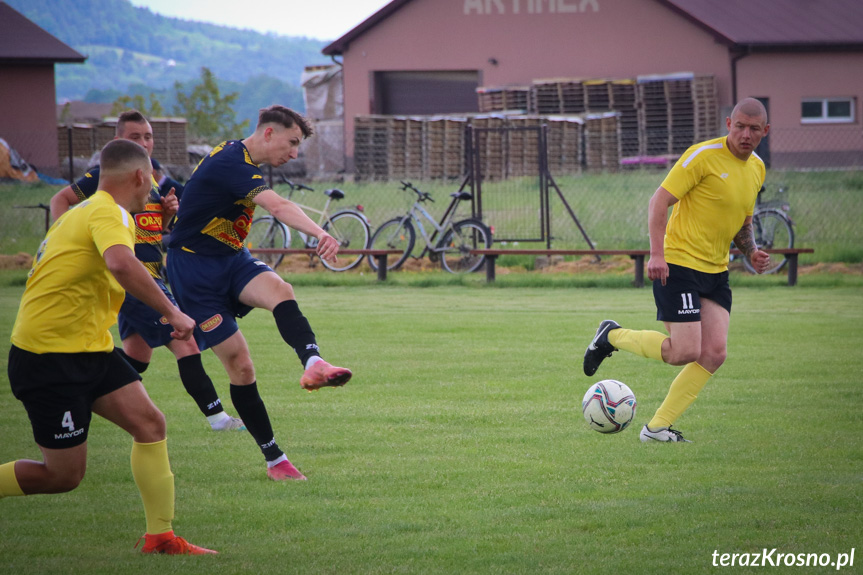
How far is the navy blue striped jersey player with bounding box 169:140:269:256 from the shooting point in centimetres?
551

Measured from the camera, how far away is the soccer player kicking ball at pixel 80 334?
4012 millimetres

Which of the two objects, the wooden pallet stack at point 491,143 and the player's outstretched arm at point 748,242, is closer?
the player's outstretched arm at point 748,242

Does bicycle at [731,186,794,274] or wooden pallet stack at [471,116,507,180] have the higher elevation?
wooden pallet stack at [471,116,507,180]

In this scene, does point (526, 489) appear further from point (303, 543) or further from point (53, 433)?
point (53, 433)

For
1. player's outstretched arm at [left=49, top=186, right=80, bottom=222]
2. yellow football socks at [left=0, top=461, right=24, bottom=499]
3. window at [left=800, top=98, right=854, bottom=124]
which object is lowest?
yellow football socks at [left=0, top=461, right=24, bottom=499]

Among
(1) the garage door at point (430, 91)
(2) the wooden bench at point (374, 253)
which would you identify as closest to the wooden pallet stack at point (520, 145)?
(1) the garage door at point (430, 91)

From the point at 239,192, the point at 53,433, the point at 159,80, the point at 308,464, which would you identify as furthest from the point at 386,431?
the point at 159,80

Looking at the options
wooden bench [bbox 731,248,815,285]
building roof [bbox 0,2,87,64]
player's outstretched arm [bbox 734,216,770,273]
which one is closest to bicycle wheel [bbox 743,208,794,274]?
wooden bench [bbox 731,248,815,285]

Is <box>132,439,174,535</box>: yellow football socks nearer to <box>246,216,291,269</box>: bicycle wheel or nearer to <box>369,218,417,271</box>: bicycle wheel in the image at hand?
<box>369,218,417,271</box>: bicycle wheel

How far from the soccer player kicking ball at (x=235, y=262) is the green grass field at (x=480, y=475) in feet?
1.65

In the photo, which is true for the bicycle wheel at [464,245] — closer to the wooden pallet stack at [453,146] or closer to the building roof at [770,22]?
the wooden pallet stack at [453,146]

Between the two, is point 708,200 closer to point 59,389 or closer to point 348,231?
point 59,389

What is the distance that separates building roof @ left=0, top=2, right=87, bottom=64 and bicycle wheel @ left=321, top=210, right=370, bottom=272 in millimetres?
19818

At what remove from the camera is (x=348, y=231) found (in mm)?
17391
